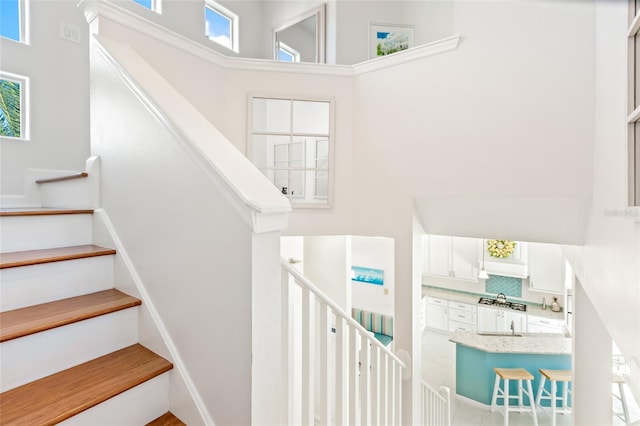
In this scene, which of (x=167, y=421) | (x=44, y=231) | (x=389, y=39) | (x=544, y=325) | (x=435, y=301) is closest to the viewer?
(x=167, y=421)

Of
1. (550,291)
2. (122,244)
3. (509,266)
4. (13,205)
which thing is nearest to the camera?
(122,244)

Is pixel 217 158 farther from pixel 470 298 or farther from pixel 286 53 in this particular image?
pixel 470 298

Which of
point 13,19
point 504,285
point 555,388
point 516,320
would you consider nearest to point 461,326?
point 516,320

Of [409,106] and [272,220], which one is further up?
[409,106]

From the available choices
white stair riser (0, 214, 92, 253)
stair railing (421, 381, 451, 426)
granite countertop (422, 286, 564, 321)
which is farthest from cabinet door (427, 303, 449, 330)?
white stair riser (0, 214, 92, 253)

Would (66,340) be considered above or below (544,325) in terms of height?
above

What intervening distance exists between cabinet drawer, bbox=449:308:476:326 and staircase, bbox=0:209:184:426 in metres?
6.33

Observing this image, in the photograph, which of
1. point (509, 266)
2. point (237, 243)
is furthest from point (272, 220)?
point (509, 266)

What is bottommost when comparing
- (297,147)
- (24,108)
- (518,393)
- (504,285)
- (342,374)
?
(518,393)

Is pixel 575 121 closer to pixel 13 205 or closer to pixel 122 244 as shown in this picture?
pixel 122 244

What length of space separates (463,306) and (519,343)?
1868 millimetres

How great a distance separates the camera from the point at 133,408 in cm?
105

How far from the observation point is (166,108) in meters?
1.17

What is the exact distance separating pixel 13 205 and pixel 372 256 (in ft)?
17.3
